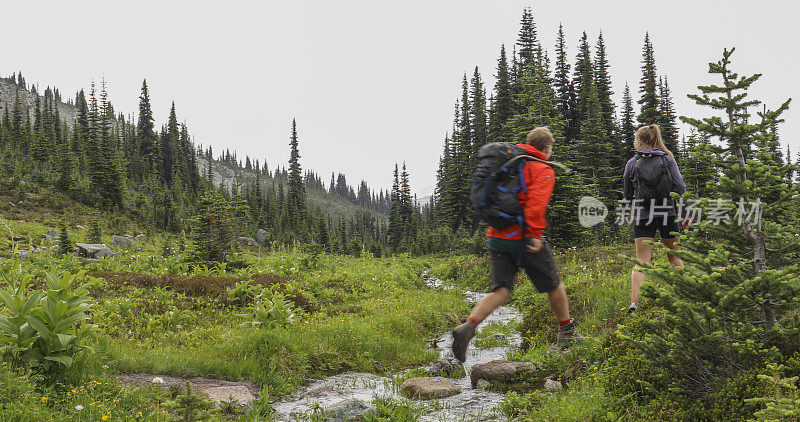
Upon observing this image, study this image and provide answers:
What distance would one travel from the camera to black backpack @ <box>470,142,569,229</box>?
4.88 metres

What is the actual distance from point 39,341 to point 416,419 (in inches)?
159

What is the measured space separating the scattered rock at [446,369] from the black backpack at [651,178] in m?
3.73

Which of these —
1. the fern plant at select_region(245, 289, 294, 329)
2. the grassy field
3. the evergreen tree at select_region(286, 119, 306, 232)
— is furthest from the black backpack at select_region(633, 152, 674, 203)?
the evergreen tree at select_region(286, 119, 306, 232)

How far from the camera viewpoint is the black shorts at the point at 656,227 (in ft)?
18.6

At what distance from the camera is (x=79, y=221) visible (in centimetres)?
3494

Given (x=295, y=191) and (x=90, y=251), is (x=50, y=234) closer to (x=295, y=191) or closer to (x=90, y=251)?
(x=90, y=251)

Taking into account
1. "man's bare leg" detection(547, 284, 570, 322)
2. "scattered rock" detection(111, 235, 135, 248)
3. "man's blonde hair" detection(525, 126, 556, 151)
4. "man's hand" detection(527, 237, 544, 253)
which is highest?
"man's blonde hair" detection(525, 126, 556, 151)

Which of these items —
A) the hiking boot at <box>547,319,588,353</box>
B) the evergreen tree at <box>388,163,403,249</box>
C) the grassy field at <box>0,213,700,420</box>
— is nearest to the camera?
the grassy field at <box>0,213,700,420</box>

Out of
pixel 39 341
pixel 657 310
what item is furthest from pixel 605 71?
pixel 39 341

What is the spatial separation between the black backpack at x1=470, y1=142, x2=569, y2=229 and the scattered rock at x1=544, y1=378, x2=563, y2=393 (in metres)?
1.97

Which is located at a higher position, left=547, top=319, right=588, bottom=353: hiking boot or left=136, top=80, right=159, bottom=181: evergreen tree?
left=136, top=80, right=159, bottom=181: evergreen tree

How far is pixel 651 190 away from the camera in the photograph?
5770 millimetres

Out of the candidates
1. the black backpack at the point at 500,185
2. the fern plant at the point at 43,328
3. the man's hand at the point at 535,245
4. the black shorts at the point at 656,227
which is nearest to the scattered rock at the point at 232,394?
the fern plant at the point at 43,328

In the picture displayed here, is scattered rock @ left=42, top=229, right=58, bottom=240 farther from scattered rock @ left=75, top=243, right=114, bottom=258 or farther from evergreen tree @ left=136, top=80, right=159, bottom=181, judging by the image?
evergreen tree @ left=136, top=80, right=159, bottom=181
